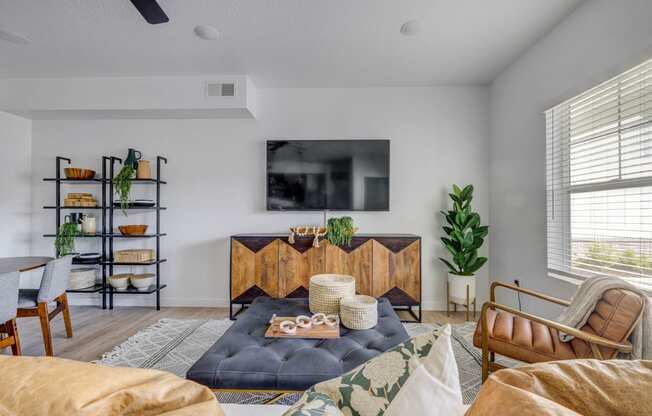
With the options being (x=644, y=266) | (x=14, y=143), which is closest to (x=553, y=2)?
(x=644, y=266)

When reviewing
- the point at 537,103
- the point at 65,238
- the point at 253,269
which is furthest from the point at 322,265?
the point at 65,238

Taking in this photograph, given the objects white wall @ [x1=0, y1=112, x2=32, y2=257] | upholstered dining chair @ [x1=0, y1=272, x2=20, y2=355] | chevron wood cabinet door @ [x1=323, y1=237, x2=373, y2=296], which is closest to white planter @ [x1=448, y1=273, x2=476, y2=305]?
chevron wood cabinet door @ [x1=323, y1=237, x2=373, y2=296]

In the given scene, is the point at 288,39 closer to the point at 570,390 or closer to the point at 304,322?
the point at 304,322

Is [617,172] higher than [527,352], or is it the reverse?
[617,172]

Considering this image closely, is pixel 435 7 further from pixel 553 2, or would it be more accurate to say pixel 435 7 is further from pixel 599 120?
pixel 599 120

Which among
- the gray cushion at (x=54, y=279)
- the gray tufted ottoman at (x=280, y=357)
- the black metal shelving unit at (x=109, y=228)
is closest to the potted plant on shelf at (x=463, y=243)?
the gray tufted ottoman at (x=280, y=357)

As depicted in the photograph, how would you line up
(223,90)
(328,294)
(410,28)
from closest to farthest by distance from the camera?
1. (328,294)
2. (410,28)
3. (223,90)

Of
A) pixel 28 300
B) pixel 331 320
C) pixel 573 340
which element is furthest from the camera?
pixel 28 300

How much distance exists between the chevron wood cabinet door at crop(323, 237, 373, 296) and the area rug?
606mm

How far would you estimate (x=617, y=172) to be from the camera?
6.37 ft

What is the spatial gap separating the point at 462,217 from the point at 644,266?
147 centimetres

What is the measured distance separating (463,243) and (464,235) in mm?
87

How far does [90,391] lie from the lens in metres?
0.58

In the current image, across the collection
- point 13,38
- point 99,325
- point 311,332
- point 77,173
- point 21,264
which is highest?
point 13,38
